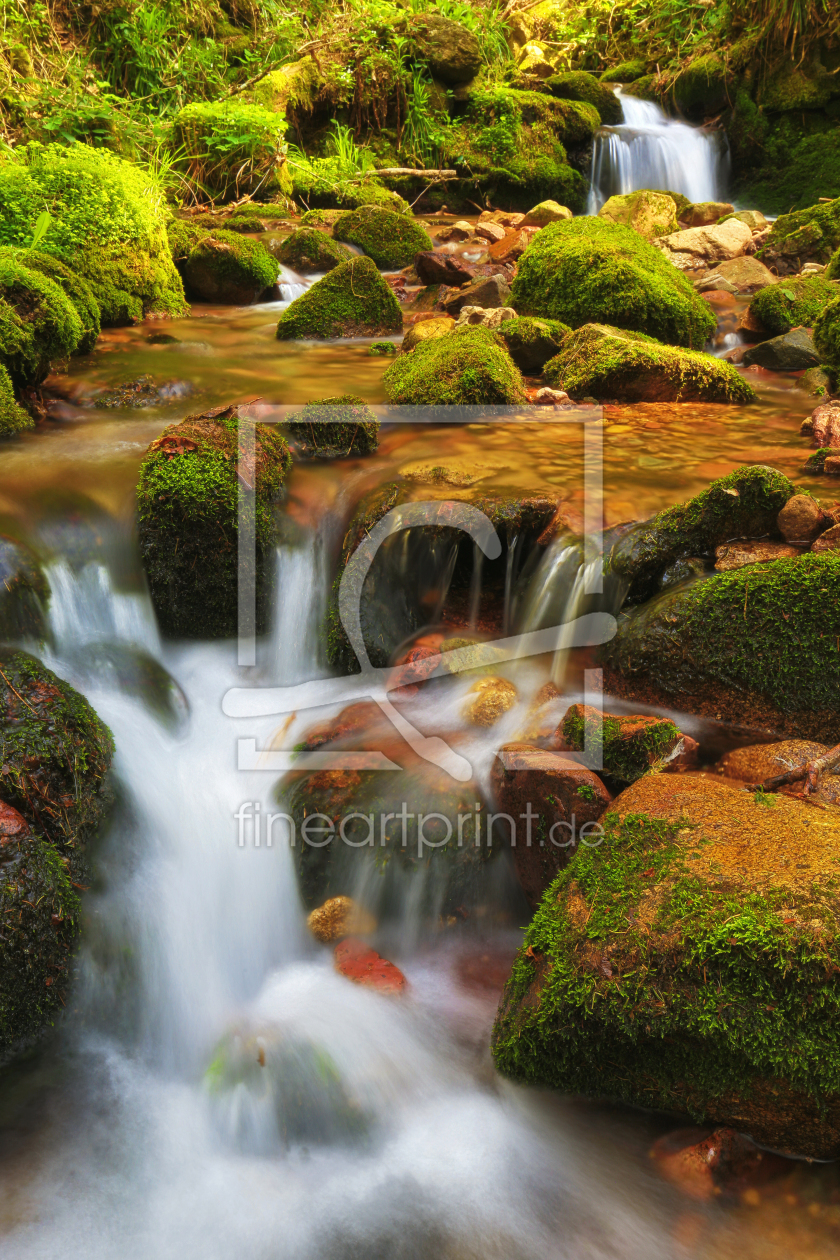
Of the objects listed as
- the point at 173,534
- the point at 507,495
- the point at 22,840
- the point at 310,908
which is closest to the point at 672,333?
the point at 507,495

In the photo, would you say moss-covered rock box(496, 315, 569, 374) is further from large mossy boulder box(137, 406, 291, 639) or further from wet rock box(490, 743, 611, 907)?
wet rock box(490, 743, 611, 907)

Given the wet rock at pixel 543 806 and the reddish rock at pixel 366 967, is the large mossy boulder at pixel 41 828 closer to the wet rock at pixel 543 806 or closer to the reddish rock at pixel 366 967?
the reddish rock at pixel 366 967

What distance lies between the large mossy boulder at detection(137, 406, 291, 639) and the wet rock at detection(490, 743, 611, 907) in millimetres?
1808

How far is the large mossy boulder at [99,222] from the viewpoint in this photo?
6.99 m

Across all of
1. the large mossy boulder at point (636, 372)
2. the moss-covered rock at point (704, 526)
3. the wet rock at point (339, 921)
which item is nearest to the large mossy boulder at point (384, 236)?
the large mossy boulder at point (636, 372)

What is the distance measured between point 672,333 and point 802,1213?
628 cm

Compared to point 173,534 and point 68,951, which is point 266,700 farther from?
point 68,951

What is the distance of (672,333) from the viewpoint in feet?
22.6

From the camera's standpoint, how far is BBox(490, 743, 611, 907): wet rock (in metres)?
2.96

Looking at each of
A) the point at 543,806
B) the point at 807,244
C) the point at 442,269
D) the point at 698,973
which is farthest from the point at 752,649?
the point at 807,244

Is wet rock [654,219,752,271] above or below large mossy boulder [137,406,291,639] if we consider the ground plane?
above

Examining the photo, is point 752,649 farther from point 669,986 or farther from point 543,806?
point 669,986

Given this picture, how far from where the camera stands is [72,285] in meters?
6.50

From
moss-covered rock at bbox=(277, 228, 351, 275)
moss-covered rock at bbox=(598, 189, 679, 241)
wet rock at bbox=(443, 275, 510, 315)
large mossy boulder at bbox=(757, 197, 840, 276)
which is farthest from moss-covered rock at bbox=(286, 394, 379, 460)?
moss-covered rock at bbox=(598, 189, 679, 241)
